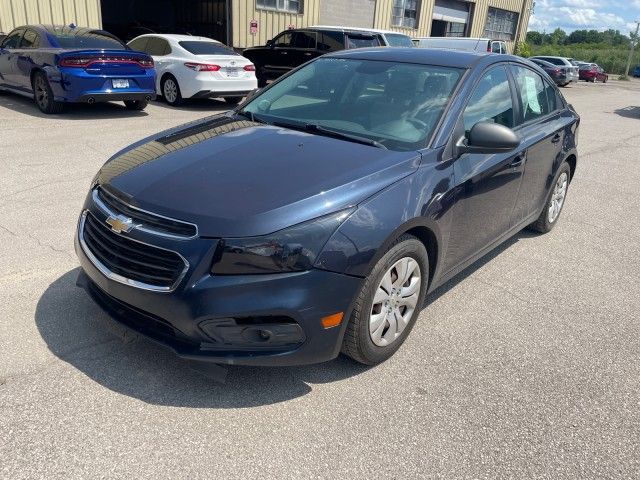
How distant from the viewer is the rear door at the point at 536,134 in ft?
14.1

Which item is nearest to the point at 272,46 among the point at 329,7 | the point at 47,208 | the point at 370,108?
the point at 329,7

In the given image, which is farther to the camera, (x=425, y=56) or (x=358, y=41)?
(x=358, y=41)

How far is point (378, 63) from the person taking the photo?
3979 mm

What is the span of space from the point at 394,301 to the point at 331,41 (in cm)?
1325

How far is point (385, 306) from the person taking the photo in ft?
9.80

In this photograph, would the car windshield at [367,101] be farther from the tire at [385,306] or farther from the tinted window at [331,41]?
the tinted window at [331,41]

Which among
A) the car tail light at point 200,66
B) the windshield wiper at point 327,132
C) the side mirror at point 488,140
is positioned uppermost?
the side mirror at point 488,140

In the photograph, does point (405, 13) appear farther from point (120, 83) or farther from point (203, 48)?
point (120, 83)

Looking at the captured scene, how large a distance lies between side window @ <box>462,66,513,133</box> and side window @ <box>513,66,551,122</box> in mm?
266

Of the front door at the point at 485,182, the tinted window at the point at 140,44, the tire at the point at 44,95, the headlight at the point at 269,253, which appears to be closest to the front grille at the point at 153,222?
the headlight at the point at 269,253

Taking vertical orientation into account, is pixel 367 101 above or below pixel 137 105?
above

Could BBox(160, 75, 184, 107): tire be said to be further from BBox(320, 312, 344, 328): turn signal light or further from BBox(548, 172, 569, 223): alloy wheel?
BBox(320, 312, 344, 328): turn signal light

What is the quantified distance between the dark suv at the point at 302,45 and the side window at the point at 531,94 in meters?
9.85

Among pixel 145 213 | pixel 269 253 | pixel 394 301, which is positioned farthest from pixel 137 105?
pixel 269 253
